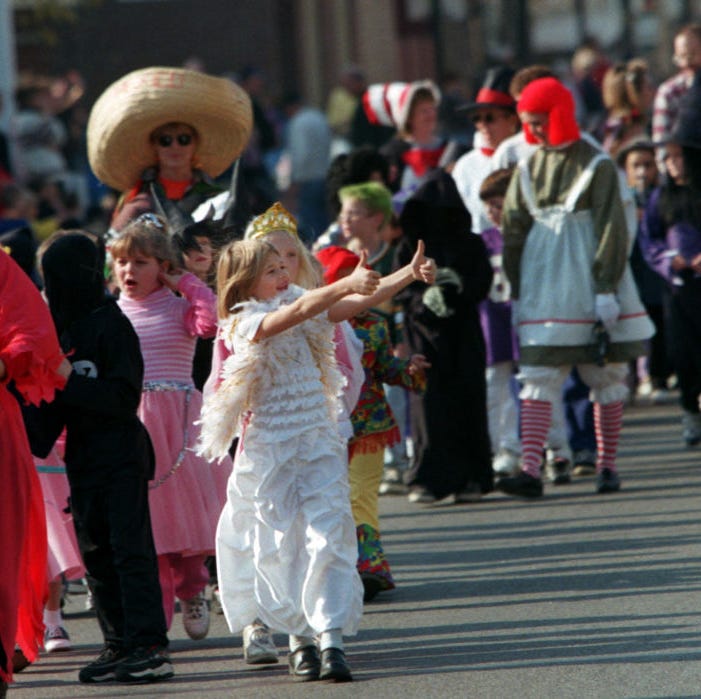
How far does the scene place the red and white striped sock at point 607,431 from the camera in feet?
35.5

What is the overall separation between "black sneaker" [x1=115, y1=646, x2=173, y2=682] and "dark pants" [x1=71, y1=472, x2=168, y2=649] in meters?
0.03

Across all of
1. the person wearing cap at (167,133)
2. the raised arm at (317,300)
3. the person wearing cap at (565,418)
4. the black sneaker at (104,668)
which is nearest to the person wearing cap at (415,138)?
the person wearing cap at (565,418)

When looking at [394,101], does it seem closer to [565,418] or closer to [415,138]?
[415,138]

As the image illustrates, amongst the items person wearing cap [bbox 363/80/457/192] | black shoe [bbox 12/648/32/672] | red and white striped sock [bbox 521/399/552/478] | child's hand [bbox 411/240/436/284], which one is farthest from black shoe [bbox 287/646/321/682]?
person wearing cap [bbox 363/80/457/192]

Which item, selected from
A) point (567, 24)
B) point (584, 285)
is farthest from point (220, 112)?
point (567, 24)

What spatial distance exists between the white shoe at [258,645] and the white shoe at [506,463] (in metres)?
4.45

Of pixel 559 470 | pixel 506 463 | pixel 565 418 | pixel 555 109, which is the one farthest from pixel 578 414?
pixel 555 109

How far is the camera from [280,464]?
7.08 meters

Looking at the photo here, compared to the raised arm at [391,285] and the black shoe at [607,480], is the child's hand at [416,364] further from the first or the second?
the black shoe at [607,480]

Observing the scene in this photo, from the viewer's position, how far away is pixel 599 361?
34.8 feet

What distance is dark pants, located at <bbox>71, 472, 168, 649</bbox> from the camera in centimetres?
717

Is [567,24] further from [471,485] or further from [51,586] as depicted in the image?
[51,586]

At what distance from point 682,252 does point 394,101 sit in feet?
8.69

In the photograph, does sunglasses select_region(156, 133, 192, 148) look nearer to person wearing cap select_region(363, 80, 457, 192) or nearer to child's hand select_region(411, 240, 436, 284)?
person wearing cap select_region(363, 80, 457, 192)
